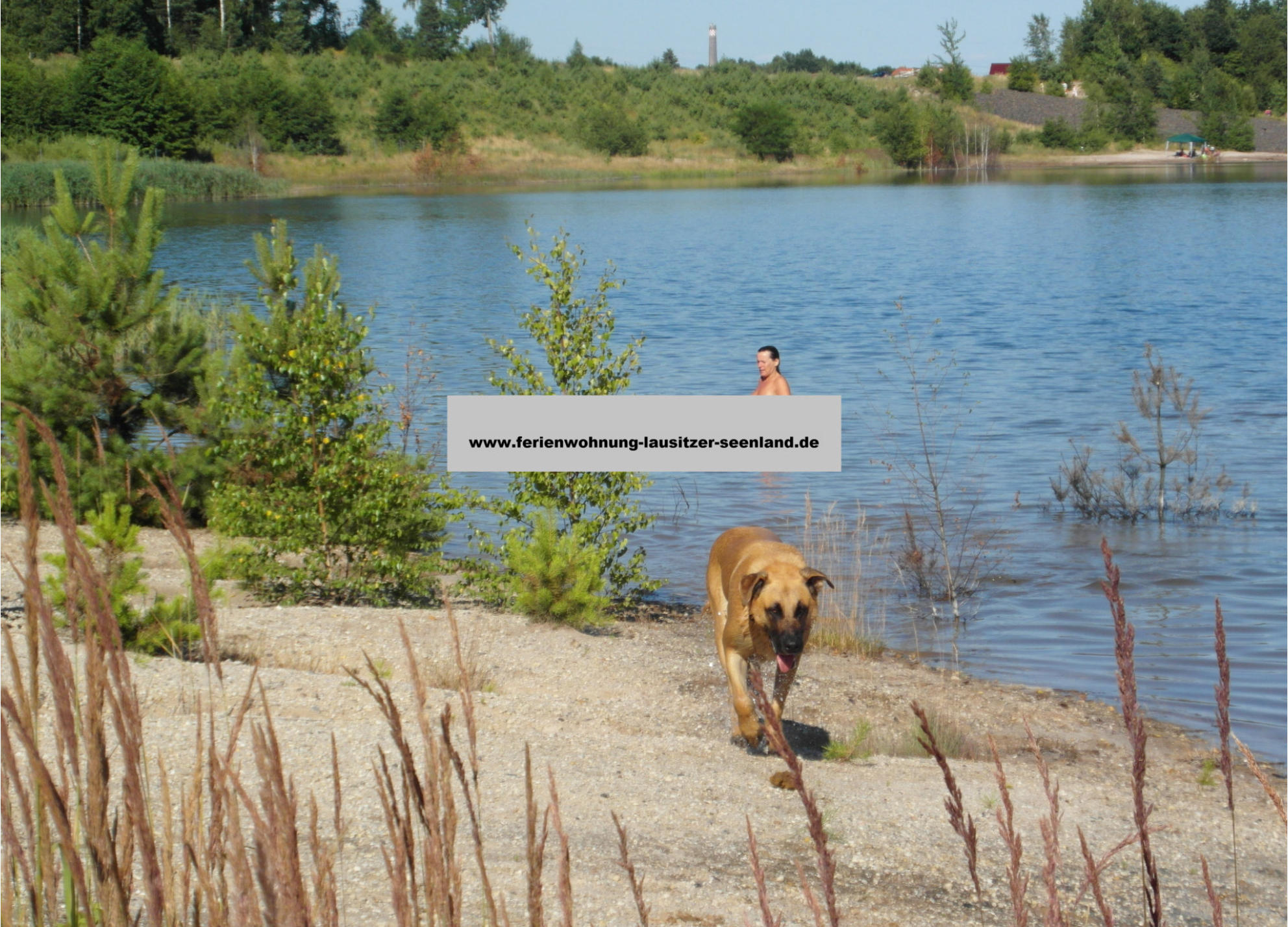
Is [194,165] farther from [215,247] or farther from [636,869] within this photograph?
[636,869]

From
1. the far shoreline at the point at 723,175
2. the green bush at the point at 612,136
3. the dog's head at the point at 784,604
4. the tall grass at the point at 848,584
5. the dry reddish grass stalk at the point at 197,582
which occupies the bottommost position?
the tall grass at the point at 848,584

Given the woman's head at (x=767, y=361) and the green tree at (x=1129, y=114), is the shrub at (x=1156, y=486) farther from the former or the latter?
the green tree at (x=1129, y=114)

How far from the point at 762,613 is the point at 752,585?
0.48ft

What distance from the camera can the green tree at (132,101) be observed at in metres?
70.2

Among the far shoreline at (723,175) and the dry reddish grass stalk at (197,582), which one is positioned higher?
the far shoreline at (723,175)

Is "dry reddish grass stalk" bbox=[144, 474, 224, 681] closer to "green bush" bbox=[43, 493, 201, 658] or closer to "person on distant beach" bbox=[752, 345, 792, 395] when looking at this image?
"green bush" bbox=[43, 493, 201, 658]

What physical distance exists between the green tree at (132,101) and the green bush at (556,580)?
67849 mm

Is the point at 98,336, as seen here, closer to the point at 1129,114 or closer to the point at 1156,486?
the point at 1156,486

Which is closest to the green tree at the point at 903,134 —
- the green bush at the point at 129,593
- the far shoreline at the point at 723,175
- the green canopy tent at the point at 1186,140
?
the far shoreline at the point at 723,175

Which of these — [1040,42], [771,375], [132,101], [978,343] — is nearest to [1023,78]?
[1040,42]

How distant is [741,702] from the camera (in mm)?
6480

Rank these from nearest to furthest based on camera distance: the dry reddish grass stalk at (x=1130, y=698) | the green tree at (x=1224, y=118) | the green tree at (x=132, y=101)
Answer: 1. the dry reddish grass stalk at (x=1130, y=698)
2. the green tree at (x=132, y=101)
3. the green tree at (x=1224, y=118)

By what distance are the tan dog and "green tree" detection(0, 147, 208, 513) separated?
5068mm

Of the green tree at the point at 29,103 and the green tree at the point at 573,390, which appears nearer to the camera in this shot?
the green tree at the point at 573,390
